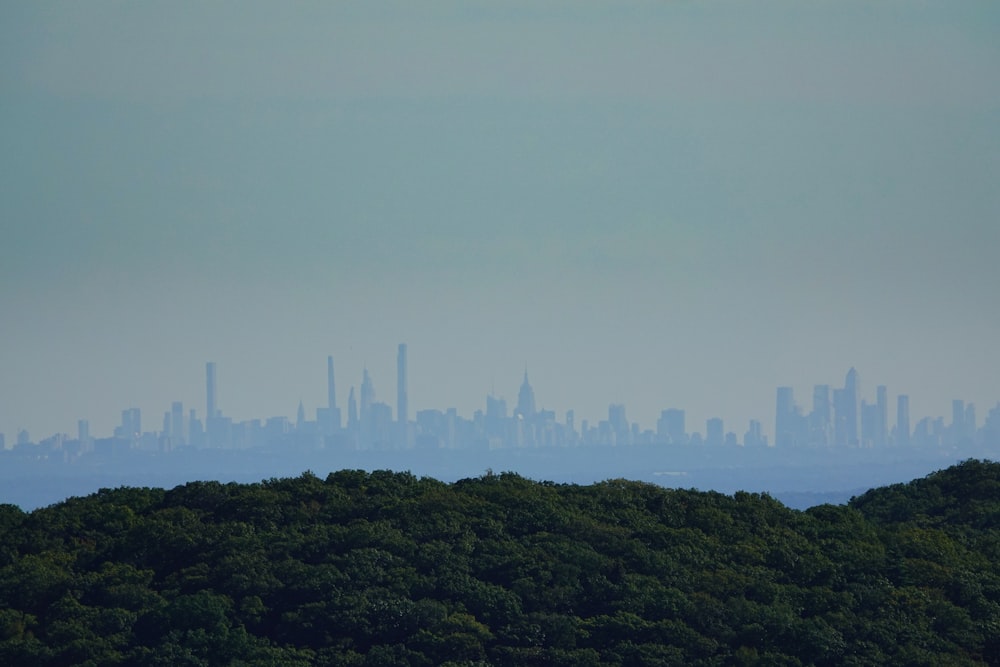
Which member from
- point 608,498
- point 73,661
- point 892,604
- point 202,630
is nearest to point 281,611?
point 202,630

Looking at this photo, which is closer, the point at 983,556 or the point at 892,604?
the point at 892,604

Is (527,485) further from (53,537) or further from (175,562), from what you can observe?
(53,537)

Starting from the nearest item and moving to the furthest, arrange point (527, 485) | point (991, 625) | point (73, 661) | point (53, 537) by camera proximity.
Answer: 1. point (73, 661)
2. point (991, 625)
3. point (53, 537)
4. point (527, 485)

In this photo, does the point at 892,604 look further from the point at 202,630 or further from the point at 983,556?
the point at 202,630

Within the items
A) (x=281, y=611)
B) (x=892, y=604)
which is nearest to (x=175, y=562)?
(x=281, y=611)

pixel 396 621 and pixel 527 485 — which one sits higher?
pixel 527 485

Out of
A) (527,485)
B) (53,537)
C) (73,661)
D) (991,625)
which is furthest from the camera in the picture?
(527,485)
